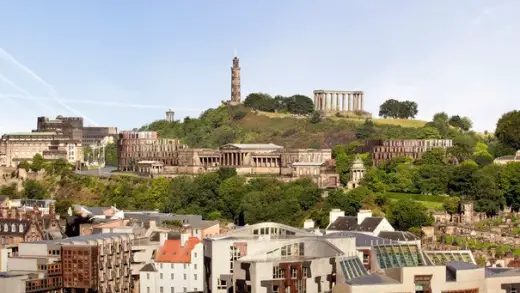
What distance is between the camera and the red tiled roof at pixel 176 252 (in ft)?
322

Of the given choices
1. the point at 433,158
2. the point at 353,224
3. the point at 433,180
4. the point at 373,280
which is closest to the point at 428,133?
the point at 433,158

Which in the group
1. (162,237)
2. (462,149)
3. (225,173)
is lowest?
(162,237)

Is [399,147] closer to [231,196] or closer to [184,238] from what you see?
[231,196]

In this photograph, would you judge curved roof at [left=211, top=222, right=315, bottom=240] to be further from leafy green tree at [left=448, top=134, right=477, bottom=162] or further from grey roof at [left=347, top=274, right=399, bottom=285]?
leafy green tree at [left=448, top=134, right=477, bottom=162]

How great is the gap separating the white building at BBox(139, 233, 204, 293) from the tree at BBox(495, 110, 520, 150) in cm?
8472

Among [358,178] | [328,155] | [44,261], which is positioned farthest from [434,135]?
[44,261]

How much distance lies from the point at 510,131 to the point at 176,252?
8693cm

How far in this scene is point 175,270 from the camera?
322ft

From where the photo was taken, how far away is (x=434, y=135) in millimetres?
193375

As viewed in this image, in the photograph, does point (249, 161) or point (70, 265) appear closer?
point (70, 265)

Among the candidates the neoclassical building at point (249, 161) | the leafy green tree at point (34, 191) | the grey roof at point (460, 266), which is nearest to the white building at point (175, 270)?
the grey roof at point (460, 266)

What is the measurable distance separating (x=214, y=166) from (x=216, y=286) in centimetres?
11276

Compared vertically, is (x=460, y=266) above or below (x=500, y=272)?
above

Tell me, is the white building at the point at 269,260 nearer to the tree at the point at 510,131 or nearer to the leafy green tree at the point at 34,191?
the tree at the point at 510,131
